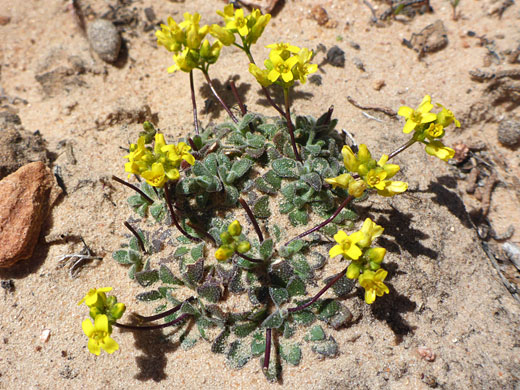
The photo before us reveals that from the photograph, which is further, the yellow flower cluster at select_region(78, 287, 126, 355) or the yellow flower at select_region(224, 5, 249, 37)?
the yellow flower at select_region(224, 5, 249, 37)

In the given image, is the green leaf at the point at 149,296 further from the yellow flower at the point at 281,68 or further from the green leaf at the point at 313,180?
the yellow flower at the point at 281,68

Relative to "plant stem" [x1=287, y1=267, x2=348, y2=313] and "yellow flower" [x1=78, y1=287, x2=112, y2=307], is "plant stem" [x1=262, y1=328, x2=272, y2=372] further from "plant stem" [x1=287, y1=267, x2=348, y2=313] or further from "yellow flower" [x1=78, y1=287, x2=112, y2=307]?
"yellow flower" [x1=78, y1=287, x2=112, y2=307]

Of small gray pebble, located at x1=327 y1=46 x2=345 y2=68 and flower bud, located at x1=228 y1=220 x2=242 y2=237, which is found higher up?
small gray pebble, located at x1=327 y1=46 x2=345 y2=68

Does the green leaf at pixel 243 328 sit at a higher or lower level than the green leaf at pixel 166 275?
lower

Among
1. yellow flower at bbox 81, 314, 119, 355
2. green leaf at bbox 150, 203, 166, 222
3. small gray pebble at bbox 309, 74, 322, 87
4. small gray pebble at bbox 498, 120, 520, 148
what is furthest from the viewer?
small gray pebble at bbox 309, 74, 322, 87

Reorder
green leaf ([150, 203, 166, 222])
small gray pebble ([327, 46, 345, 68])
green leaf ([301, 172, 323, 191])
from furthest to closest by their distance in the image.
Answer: small gray pebble ([327, 46, 345, 68]) < green leaf ([150, 203, 166, 222]) < green leaf ([301, 172, 323, 191])

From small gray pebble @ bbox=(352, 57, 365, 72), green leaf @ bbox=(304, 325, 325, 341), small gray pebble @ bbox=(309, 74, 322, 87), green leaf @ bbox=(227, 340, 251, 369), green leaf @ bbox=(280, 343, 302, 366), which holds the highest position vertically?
small gray pebble @ bbox=(352, 57, 365, 72)

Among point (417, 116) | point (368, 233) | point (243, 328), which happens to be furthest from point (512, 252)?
point (243, 328)

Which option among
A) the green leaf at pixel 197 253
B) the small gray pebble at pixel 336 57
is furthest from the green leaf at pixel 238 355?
the small gray pebble at pixel 336 57

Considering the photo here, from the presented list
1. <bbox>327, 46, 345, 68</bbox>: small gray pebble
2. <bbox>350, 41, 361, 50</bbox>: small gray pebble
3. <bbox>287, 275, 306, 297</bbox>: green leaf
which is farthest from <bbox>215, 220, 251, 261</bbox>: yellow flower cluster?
<bbox>350, 41, 361, 50</bbox>: small gray pebble
